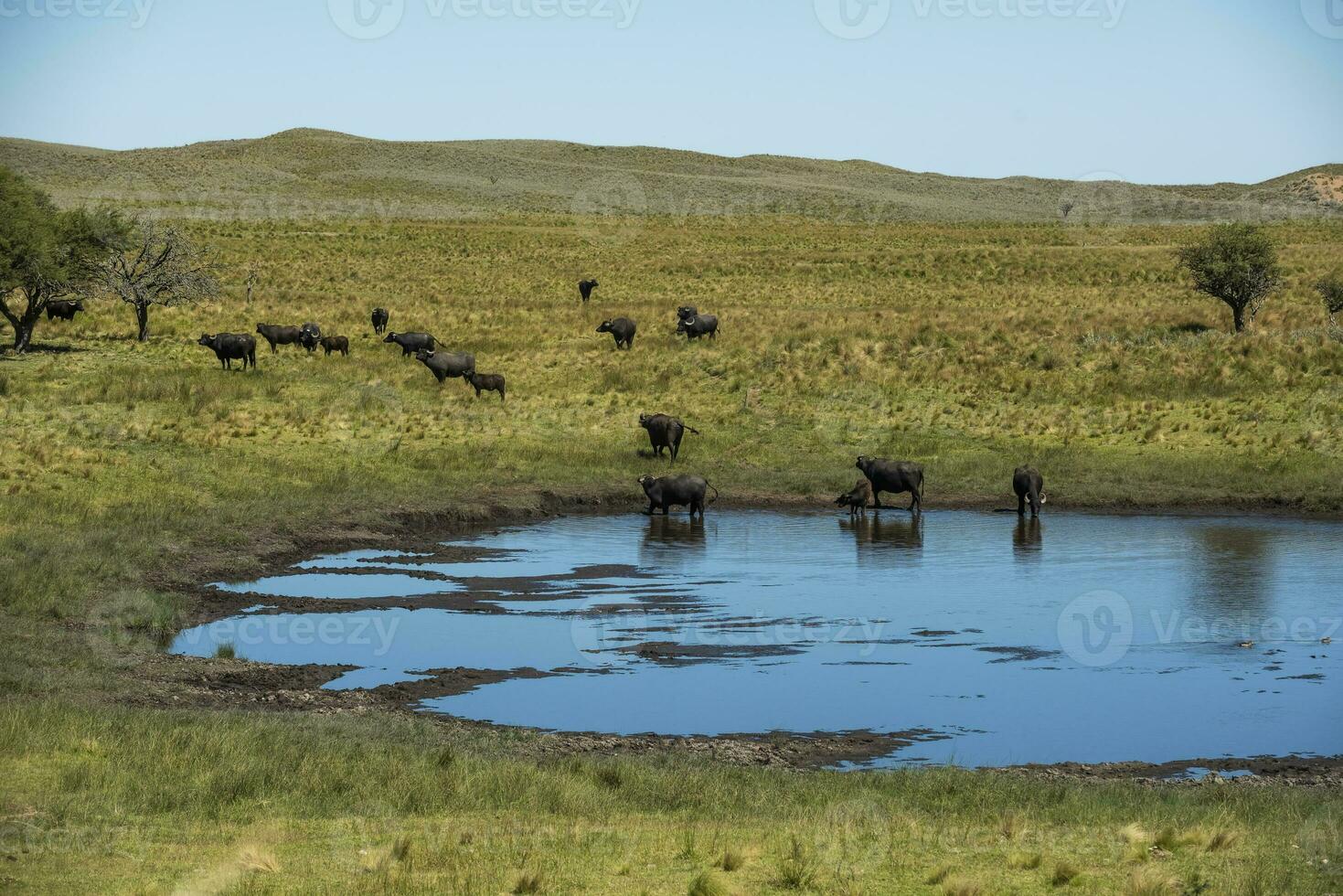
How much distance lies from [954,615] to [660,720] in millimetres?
8021

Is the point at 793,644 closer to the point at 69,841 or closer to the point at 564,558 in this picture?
the point at 564,558

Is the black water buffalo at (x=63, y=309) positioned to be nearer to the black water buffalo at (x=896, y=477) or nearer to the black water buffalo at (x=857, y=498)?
the black water buffalo at (x=857, y=498)

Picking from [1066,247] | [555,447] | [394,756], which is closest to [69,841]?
[394,756]

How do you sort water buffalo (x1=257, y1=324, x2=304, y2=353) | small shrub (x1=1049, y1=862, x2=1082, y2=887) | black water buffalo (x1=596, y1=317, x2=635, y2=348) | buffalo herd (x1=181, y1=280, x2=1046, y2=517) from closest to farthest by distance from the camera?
small shrub (x1=1049, y1=862, x2=1082, y2=887) < buffalo herd (x1=181, y1=280, x2=1046, y2=517) < water buffalo (x1=257, y1=324, x2=304, y2=353) < black water buffalo (x1=596, y1=317, x2=635, y2=348)

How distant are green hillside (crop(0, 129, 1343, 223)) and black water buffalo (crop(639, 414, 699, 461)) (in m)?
76.2

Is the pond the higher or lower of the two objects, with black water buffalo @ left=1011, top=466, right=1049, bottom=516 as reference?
lower

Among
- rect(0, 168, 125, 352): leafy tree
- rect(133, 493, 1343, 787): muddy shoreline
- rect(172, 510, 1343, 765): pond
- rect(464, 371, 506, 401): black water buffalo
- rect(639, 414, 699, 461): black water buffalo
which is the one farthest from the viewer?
rect(464, 371, 506, 401): black water buffalo

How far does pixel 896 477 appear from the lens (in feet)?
119

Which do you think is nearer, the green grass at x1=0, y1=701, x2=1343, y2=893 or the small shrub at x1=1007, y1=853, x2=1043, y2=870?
the green grass at x1=0, y1=701, x2=1343, y2=893

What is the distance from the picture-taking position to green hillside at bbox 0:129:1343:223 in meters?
126

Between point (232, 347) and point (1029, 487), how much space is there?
87.6ft

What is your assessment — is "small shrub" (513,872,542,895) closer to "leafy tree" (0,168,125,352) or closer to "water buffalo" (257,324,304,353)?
"leafy tree" (0,168,125,352)

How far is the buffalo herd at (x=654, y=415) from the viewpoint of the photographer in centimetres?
3559

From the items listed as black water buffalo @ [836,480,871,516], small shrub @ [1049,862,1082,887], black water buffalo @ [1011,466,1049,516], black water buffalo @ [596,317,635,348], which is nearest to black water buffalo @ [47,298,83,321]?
black water buffalo @ [596,317,635,348]
